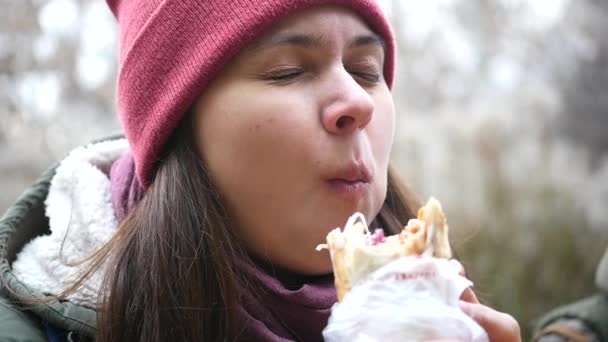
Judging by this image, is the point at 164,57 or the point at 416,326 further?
the point at 164,57

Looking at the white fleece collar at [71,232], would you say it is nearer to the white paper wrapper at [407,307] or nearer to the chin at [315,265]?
the chin at [315,265]

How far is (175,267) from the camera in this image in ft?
4.70

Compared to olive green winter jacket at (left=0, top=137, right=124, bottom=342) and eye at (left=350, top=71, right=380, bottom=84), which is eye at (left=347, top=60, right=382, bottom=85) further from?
olive green winter jacket at (left=0, top=137, right=124, bottom=342)

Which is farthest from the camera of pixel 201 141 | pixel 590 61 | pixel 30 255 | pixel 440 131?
pixel 440 131

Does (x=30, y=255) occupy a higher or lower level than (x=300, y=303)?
higher

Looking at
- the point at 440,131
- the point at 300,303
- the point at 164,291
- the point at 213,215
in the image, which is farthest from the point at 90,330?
the point at 440,131

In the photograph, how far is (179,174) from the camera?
152cm

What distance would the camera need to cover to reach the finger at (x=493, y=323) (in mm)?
1211

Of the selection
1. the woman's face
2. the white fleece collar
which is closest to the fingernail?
the woman's face

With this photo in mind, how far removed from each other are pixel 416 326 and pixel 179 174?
715 mm

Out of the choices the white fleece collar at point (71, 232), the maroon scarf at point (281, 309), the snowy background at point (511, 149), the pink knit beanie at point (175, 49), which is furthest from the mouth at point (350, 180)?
the snowy background at point (511, 149)

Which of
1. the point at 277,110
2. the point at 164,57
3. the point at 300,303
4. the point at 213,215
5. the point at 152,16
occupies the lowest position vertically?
the point at 300,303

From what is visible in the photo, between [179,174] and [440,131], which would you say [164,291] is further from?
[440,131]

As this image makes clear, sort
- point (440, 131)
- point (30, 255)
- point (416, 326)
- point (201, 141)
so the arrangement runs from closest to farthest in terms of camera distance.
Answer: point (416, 326)
point (201, 141)
point (30, 255)
point (440, 131)
